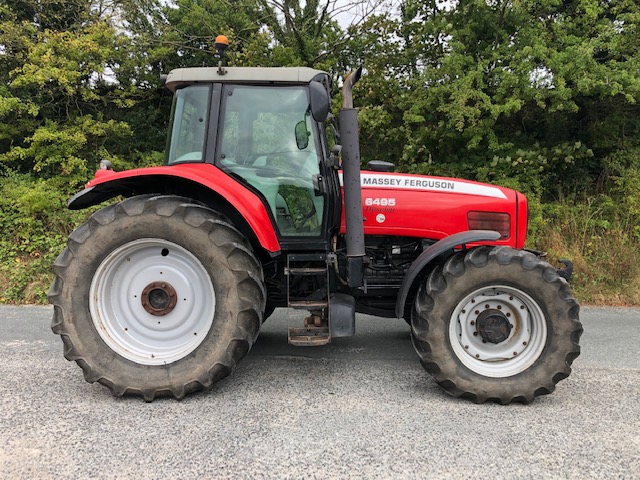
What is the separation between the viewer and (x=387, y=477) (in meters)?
2.05

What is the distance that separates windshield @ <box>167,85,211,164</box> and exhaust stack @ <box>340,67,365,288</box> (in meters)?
0.94

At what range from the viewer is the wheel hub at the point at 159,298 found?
9.82ft

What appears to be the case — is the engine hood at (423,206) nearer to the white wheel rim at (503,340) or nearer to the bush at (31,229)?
the white wheel rim at (503,340)

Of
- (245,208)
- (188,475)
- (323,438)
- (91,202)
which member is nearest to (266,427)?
(323,438)

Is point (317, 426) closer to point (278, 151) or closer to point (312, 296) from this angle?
point (312, 296)

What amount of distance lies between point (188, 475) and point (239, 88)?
2.31m

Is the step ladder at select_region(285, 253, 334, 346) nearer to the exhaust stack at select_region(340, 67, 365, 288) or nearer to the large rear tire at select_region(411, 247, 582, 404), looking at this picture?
the exhaust stack at select_region(340, 67, 365, 288)

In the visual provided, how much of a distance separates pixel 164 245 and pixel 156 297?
0.36m

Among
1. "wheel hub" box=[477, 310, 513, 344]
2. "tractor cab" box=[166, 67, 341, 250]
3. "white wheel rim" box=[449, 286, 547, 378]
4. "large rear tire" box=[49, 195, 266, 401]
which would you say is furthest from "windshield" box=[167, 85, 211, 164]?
"wheel hub" box=[477, 310, 513, 344]

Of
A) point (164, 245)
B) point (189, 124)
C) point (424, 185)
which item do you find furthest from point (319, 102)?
point (164, 245)

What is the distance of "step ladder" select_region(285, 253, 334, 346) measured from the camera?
304 cm

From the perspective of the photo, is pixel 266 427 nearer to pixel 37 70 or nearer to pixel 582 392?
pixel 582 392

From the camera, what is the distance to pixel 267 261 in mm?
3344

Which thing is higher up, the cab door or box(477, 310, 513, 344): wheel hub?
the cab door
